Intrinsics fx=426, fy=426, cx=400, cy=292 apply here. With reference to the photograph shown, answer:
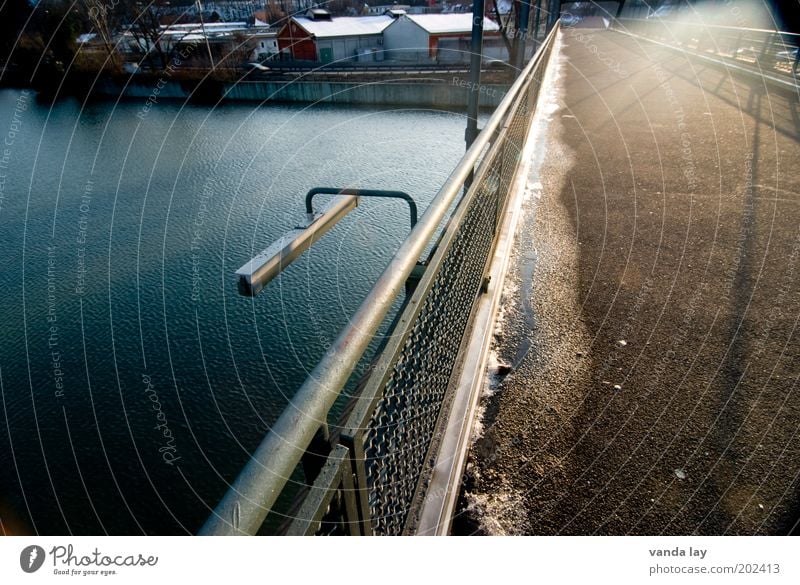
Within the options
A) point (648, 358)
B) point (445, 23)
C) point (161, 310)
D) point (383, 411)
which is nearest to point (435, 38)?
point (445, 23)

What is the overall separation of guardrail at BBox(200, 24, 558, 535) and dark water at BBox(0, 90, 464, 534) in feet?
20.5

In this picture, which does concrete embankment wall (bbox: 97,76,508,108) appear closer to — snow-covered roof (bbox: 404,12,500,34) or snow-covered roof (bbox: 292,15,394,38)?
snow-covered roof (bbox: 292,15,394,38)

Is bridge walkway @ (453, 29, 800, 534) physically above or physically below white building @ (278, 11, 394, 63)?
below

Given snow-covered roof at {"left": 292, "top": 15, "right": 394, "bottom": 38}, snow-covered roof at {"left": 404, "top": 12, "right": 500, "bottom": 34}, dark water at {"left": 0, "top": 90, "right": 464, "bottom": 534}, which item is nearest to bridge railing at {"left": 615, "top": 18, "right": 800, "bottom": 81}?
dark water at {"left": 0, "top": 90, "right": 464, "bottom": 534}

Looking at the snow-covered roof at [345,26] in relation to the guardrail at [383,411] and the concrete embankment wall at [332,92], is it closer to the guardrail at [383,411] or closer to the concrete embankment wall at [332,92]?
the concrete embankment wall at [332,92]

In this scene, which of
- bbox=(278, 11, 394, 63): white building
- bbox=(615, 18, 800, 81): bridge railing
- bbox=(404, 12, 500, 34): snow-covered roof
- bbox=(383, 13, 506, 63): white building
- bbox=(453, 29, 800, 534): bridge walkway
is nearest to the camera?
bbox=(453, 29, 800, 534): bridge walkway

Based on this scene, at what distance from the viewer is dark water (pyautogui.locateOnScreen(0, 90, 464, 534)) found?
286 inches

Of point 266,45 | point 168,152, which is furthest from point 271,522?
point 266,45

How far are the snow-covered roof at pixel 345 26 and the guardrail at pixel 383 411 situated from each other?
32.9 metres

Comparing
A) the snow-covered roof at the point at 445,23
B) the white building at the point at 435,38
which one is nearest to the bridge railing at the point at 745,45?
the snow-covered roof at the point at 445,23

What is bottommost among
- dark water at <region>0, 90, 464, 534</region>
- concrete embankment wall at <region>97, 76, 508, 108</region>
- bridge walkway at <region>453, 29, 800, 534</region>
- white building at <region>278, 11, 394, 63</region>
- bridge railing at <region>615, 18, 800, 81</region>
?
dark water at <region>0, 90, 464, 534</region>

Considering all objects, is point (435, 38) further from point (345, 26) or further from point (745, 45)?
point (745, 45)

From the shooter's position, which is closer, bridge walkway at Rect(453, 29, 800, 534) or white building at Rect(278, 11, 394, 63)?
bridge walkway at Rect(453, 29, 800, 534)

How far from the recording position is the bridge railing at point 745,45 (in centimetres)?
1041
